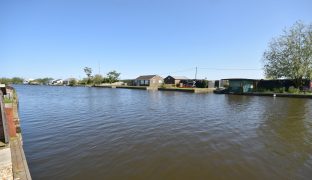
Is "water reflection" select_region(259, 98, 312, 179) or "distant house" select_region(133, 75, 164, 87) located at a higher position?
"distant house" select_region(133, 75, 164, 87)

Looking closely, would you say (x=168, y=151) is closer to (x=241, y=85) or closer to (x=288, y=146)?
(x=288, y=146)

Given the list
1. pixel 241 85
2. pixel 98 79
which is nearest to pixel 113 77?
pixel 98 79

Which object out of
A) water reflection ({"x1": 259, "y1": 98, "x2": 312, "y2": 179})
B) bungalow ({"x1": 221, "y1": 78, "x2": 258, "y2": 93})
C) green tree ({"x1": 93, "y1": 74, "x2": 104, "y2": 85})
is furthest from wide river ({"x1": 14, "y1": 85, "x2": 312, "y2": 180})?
green tree ({"x1": 93, "y1": 74, "x2": 104, "y2": 85})

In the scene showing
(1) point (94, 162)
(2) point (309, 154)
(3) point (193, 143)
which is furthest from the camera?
(3) point (193, 143)

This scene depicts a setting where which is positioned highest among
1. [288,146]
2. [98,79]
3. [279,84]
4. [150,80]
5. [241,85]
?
[98,79]

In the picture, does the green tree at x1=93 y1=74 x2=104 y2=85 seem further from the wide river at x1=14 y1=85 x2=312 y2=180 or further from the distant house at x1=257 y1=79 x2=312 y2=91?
the wide river at x1=14 y1=85 x2=312 y2=180

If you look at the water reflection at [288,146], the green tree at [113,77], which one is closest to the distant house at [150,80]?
the green tree at [113,77]

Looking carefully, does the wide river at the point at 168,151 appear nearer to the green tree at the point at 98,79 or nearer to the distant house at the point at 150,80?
the distant house at the point at 150,80

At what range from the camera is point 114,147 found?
24.4 feet

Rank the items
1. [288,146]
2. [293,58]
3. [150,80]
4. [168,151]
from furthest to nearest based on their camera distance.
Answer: [150,80]
[293,58]
[288,146]
[168,151]

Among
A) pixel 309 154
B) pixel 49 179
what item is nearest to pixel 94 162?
pixel 49 179

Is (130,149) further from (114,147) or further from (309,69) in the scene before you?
(309,69)

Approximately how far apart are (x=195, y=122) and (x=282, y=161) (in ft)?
19.4

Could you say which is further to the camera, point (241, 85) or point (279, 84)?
point (279, 84)
